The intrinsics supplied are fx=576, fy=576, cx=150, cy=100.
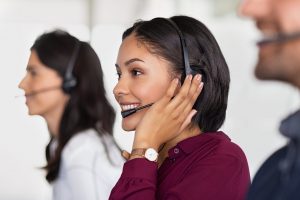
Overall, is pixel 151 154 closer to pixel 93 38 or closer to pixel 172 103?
pixel 172 103

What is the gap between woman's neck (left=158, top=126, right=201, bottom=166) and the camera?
1.38 metres

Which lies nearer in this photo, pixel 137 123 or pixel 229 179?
pixel 229 179

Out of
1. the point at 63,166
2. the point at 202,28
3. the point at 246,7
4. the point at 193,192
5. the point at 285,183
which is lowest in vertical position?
the point at 63,166

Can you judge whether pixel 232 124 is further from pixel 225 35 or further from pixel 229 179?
pixel 229 179

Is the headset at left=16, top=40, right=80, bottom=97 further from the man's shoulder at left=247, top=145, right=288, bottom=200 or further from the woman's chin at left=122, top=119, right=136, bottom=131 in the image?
the man's shoulder at left=247, top=145, right=288, bottom=200

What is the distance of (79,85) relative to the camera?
6.78ft

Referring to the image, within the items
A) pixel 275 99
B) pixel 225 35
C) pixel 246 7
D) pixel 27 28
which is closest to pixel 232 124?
pixel 275 99

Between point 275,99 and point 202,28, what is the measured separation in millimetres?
1135

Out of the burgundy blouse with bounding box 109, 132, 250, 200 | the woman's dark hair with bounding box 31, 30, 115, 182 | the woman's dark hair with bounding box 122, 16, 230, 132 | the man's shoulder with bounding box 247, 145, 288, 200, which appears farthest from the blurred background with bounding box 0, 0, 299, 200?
the man's shoulder with bounding box 247, 145, 288, 200

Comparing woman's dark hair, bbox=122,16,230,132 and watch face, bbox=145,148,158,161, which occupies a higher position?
woman's dark hair, bbox=122,16,230,132

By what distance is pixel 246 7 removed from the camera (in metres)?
0.93

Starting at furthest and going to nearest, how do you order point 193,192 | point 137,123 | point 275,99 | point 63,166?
point 275,99
point 63,166
point 137,123
point 193,192

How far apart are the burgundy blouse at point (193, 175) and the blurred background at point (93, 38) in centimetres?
95

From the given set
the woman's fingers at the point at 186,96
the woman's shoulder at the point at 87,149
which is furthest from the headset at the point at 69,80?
the woman's fingers at the point at 186,96
